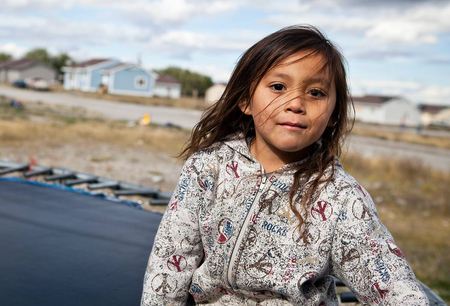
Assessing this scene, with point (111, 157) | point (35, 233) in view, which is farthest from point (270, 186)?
point (111, 157)

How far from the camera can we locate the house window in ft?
105

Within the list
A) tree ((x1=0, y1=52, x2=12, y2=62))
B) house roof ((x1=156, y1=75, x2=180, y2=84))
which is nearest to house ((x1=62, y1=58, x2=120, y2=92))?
house roof ((x1=156, y1=75, x2=180, y2=84))

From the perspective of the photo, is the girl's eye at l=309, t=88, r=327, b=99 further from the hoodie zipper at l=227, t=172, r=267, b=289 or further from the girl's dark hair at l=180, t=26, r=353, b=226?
the hoodie zipper at l=227, t=172, r=267, b=289

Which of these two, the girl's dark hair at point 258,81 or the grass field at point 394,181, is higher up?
the girl's dark hair at point 258,81

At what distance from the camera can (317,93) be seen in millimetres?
862

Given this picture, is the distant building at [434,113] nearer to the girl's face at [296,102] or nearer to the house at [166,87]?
the house at [166,87]

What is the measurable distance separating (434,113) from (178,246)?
4880 cm

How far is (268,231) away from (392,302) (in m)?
0.22

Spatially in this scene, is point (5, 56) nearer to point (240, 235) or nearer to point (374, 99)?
point (374, 99)

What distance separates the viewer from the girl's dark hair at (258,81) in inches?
34.3

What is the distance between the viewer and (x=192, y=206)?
0.93 meters

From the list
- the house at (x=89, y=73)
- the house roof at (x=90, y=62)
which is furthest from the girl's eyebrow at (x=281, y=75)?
the house roof at (x=90, y=62)

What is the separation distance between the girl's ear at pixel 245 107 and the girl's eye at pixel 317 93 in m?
0.13

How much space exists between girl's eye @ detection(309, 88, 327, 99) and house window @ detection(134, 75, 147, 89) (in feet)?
105
